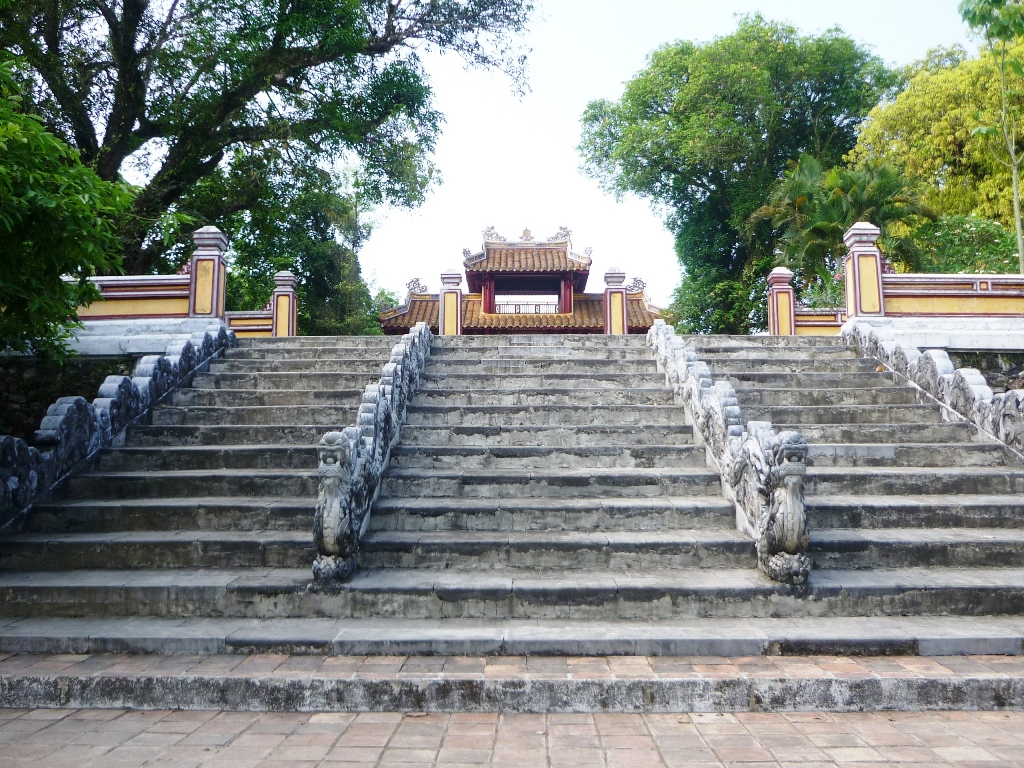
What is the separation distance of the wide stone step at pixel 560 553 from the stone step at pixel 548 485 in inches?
28.2

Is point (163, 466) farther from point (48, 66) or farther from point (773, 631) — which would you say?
point (48, 66)

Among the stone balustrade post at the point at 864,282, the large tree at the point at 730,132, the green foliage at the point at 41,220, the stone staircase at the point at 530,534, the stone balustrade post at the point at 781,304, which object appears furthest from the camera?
the large tree at the point at 730,132

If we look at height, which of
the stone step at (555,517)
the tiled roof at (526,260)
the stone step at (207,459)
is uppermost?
the tiled roof at (526,260)

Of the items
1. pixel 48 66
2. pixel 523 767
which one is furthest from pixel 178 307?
pixel 523 767

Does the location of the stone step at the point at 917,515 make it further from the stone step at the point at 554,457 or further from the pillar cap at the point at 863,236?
the pillar cap at the point at 863,236

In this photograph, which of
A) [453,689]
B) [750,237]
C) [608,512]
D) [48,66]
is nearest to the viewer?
[453,689]

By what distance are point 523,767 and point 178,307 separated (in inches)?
314

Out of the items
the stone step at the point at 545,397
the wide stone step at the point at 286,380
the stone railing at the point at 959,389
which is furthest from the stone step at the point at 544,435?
the stone railing at the point at 959,389

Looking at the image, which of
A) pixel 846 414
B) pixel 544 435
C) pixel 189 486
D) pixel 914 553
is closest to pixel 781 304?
pixel 846 414

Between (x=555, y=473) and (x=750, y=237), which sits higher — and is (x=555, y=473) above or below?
below

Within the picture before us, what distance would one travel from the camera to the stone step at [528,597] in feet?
13.5

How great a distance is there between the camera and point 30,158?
4.15m

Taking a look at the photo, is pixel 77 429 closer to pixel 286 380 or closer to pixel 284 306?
pixel 286 380

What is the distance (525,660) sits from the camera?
3670 mm
